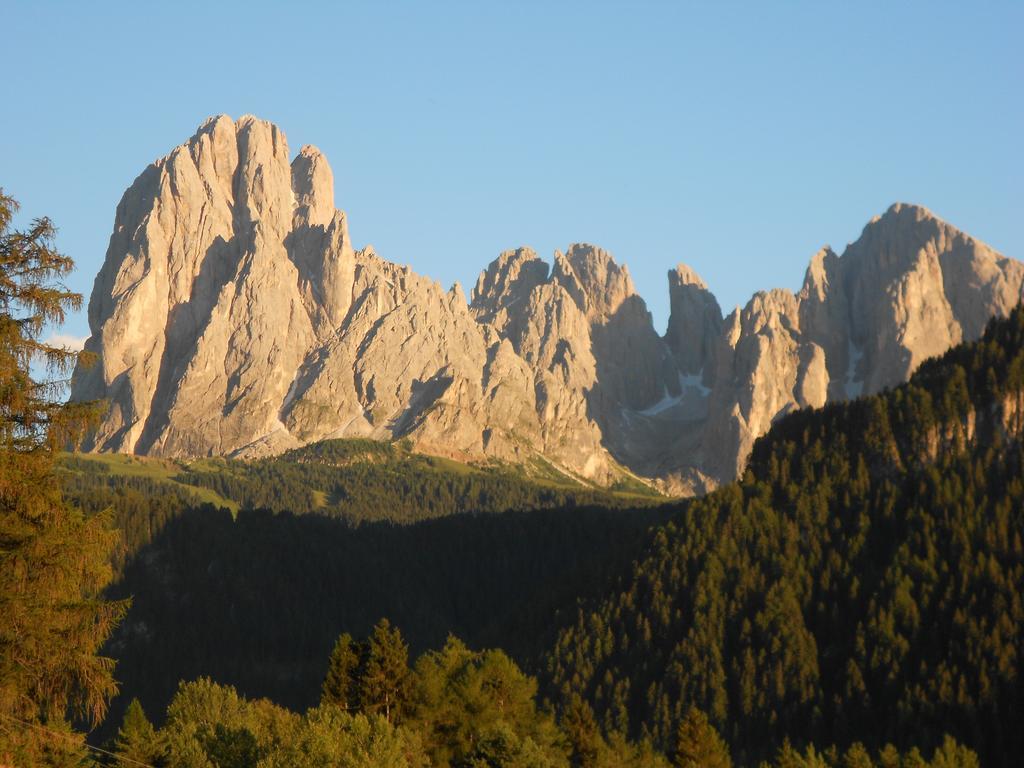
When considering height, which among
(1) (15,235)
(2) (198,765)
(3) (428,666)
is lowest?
(2) (198,765)

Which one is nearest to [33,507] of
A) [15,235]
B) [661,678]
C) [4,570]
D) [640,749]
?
[4,570]

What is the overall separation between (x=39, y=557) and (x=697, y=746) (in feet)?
280

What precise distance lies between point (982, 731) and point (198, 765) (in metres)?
105

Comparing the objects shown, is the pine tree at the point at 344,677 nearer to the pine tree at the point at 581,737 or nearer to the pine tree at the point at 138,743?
the pine tree at the point at 138,743

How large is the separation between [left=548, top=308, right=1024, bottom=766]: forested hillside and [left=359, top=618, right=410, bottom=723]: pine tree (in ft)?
235

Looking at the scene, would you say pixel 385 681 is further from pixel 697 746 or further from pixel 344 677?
pixel 697 746

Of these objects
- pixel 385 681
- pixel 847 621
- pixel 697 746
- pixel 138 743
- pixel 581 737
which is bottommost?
pixel 138 743

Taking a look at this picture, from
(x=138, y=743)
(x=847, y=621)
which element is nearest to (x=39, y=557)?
(x=138, y=743)

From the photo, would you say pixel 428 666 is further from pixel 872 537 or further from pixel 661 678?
pixel 872 537

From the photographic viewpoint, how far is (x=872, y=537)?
188375 millimetres

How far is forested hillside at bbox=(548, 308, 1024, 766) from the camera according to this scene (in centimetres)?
15725

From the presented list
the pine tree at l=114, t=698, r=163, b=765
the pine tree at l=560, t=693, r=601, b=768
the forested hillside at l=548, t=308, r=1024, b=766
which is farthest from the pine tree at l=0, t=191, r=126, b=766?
the forested hillside at l=548, t=308, r=1024, b=766

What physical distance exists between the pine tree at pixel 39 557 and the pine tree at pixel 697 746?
79.6 metres

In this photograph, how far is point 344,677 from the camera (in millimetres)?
99688
